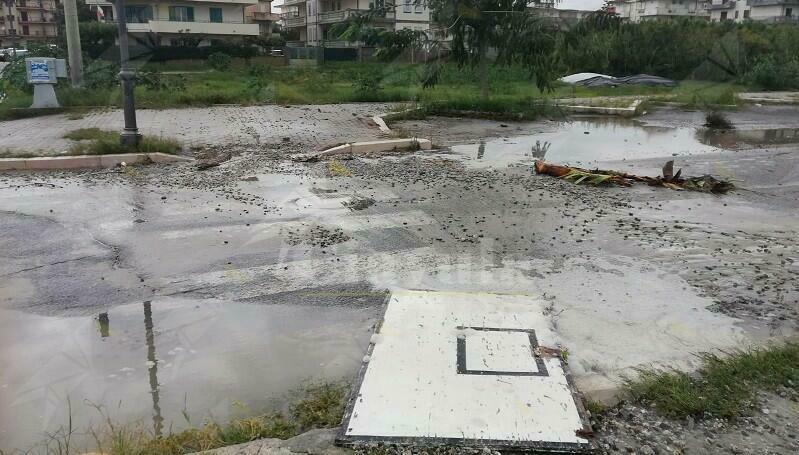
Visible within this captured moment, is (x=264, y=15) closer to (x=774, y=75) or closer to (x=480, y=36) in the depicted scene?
(x=774, y=75)

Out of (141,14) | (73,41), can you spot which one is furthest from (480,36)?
(141,14)

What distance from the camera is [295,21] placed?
72.3 metres

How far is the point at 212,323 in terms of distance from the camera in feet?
16.1

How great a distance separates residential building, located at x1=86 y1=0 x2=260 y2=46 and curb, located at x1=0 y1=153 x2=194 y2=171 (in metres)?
47.1

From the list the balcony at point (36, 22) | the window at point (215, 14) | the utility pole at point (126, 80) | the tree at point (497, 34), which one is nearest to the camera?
the utility pole at point (126, 80)

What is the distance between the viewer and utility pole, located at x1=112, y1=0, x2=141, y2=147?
34.1 feet

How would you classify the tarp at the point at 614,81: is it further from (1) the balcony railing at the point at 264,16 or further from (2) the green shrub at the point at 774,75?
(1) the balcony railing at the point at 264,16

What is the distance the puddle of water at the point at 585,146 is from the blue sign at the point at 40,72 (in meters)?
12.3

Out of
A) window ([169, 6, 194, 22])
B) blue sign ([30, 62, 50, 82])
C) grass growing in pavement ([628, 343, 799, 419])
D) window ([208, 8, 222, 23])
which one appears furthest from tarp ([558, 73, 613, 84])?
window ([169, 6, 194, 22])

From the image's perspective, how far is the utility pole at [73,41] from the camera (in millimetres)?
19234

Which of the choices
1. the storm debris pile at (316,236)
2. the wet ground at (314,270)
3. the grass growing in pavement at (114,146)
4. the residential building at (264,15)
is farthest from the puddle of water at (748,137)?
the residential building at (264,15)

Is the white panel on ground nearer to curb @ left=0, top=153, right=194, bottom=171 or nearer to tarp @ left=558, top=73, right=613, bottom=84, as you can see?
curb @ left=0, top=153, right=194, bottom=171

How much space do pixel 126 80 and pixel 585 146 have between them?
9422 mm

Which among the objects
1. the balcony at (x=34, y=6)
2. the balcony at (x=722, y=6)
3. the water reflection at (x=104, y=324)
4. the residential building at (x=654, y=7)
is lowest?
the water reflection at (x=104, y=324)
